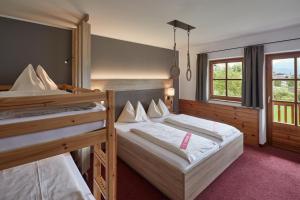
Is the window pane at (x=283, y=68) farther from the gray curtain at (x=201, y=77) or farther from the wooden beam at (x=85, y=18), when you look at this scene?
the wooden beam at (x=85, y=18)

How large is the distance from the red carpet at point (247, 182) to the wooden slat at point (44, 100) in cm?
147

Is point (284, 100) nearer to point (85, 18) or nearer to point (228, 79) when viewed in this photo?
point (228, 79)

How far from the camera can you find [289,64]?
3.07 m

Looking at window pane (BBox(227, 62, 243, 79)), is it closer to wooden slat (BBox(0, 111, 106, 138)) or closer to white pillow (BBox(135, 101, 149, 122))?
white pillow (BBox(135, 101, 149, 122))

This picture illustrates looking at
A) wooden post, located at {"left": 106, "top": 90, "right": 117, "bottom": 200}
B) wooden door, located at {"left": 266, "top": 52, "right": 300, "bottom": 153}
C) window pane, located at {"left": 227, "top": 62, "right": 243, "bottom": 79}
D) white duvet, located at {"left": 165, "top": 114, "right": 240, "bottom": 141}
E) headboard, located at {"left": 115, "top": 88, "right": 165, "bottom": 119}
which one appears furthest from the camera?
window pane, located at {"left": 227, "top": 62, "right": 243, "bottom": 79}

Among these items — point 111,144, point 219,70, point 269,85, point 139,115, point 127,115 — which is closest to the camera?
point 111,144

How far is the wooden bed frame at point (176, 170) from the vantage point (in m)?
1.84

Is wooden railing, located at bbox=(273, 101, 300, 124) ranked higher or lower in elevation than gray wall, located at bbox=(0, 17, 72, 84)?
lower

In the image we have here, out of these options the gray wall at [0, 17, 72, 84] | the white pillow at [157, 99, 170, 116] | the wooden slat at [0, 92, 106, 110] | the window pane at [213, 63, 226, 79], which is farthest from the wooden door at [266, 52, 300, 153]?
the gray wall at [0, 17, 72, 84]

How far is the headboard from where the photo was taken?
11.8ft

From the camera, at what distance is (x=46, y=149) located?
40.1 inches

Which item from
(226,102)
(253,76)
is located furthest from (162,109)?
(253,76)

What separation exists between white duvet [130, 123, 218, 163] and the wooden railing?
6.21 feet

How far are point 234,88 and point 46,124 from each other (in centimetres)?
Result: 387
